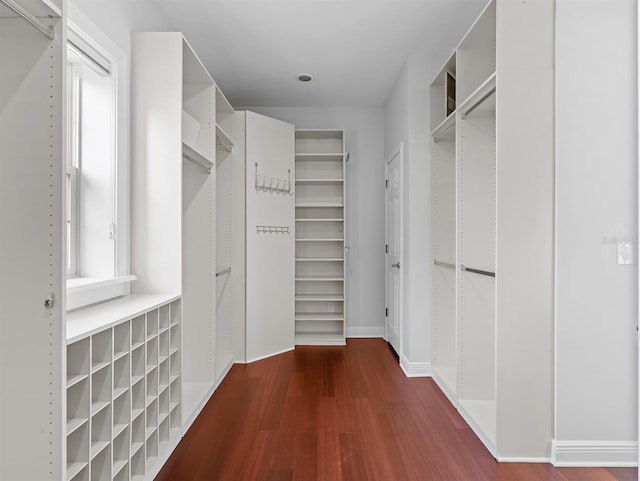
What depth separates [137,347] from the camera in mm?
2027

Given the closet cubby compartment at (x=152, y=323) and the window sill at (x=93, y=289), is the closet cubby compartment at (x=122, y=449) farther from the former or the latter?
the window sill at (x=93, y=289)

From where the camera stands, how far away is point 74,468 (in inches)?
60.5

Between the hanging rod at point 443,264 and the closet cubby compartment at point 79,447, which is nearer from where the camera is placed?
the closet cubby compartment at point 79,447

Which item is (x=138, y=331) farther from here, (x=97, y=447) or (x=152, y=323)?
(x=97, y=447)

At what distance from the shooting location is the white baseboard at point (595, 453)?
2.28 m

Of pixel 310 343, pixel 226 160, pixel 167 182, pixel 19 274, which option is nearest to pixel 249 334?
pixel 310 343

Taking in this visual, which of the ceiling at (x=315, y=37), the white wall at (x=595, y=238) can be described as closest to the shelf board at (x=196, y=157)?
the ceiling at (x=315, y=37)

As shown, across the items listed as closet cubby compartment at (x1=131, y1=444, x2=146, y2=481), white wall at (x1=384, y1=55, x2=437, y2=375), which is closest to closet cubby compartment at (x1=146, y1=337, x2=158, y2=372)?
closet cubby compartment at (x1=131, y1=444, x2=146, y2=481)

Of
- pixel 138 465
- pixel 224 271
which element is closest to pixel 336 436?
pixel 138 465

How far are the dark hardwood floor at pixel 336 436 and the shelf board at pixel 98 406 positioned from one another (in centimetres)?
70

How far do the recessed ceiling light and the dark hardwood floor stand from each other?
9.55ft

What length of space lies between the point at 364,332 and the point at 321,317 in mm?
674

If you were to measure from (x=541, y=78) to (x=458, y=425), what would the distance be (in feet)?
7.11

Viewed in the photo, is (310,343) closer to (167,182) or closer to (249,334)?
(249,334)
